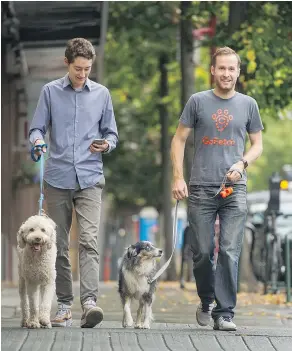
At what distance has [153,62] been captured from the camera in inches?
1184

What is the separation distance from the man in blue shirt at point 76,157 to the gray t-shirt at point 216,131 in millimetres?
676

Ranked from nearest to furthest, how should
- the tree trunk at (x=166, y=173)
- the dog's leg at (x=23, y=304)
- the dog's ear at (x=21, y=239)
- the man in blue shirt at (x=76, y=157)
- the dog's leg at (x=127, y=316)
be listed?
the dog's ear at (x=21, y=239)
the dog's leg at (x=23, y=304)
the man in blue shirt at (x=76, y=157)
the dog's leg at (x=127, y=316)
the tree trunk at (x=166, y=173)

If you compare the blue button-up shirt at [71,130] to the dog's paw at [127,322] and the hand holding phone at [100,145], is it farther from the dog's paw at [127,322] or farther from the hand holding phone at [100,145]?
the dog's paw at [127,322]

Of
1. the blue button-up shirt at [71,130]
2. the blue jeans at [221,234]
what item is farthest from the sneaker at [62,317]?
the blue jeans at [221,234]

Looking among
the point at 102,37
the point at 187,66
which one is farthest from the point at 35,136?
the point at 187,66

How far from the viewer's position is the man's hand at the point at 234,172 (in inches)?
397

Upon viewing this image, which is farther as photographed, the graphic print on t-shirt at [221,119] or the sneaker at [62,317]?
the sneaker at [62,317]

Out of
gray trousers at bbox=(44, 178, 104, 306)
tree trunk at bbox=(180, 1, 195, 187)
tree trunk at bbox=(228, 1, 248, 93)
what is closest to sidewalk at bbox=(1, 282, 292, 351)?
gray trousers at bbox=(44, 178, 104, 306)

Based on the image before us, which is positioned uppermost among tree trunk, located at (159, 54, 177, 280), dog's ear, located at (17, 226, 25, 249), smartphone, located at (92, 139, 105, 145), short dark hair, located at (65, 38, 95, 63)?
short dark hair, located at (65, 38, 95, 63)

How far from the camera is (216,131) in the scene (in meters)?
10.3

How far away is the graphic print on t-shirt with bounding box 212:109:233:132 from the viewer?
10273mm

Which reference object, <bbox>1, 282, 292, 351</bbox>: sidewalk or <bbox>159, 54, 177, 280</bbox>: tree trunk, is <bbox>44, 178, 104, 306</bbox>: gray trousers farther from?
<bbox>159, 54, 177, 280</bbox>: tree trunk

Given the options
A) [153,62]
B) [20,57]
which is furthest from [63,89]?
[153,62]

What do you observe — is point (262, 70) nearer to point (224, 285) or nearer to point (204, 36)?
point (204, 36)
